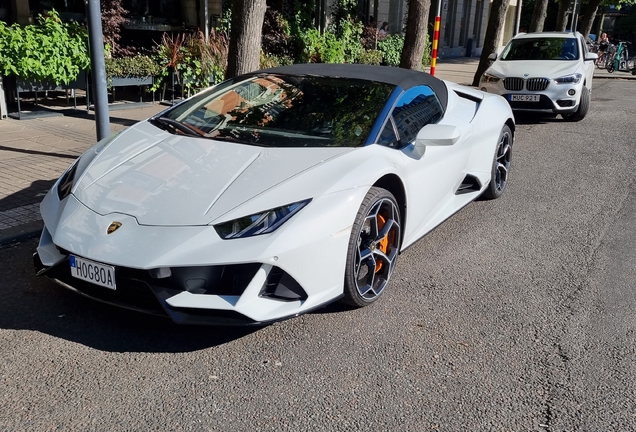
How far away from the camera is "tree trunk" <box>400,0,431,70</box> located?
12.4 metres

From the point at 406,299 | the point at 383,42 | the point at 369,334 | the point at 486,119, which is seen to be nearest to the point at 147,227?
the point at 369,334

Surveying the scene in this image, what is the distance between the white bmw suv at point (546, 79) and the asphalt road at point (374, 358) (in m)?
6.60

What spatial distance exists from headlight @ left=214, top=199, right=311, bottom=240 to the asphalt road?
64 centimetres

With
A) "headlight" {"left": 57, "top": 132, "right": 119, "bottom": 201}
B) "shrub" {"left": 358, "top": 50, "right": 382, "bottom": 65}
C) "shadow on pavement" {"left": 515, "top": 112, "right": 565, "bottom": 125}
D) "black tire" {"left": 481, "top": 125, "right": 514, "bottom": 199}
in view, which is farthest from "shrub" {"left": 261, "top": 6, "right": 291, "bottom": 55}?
"headlight" {"left": 57, "top": 132, "right": 119, "bottom": 201}

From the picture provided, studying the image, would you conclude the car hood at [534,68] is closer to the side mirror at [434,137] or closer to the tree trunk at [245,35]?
the tree trunk at [245,35]

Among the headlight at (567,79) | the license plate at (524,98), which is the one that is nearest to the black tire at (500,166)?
the license plate at (524,98)

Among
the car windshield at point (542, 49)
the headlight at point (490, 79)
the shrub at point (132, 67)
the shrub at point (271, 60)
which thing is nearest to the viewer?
the shrub at point (132, 67)

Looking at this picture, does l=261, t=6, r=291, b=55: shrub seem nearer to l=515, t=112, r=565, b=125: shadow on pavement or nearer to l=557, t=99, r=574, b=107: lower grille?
l=515, t=112, r=565, b=125: shadow on pavement

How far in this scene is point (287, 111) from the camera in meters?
4.20

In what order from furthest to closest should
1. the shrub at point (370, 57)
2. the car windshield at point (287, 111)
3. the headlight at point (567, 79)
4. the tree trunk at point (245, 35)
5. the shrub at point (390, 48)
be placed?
the shrub at point (390, 48) < the shrub at point (370, 57) < the headlight at point (567, 79) < the tree trunk at point (245, 35) < the car windshield at point (287, 111)

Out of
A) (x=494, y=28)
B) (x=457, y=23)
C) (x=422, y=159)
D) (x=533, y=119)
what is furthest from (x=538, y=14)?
(x=422, y=159)

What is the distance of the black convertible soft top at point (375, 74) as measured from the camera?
4445 millimetres

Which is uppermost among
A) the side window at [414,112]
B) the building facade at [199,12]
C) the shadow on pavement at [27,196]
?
the building facade at [199,12]

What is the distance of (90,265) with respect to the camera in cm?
305
